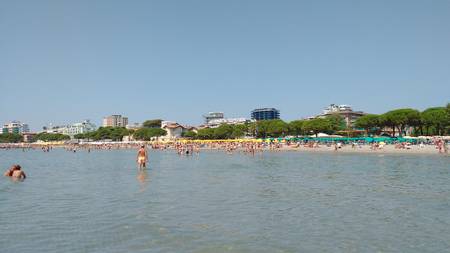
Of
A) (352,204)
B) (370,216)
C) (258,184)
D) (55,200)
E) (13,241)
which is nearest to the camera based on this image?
(13,241)

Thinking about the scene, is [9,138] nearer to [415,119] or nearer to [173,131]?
[173,131]

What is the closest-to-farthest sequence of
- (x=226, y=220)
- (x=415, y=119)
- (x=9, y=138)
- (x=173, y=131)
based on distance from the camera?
(x=226, y=220) → (x=415, y=119) → (x=173, y=131) → (x=9, y=138)

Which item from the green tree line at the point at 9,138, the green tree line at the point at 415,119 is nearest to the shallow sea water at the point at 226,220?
the green tree line at the point at 415,119

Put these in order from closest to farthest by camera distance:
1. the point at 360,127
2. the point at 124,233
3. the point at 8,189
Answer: the point at 124,233 → the point at 8,189 → the point at 360,127

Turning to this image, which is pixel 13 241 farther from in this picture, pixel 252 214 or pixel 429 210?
pixel 429 210

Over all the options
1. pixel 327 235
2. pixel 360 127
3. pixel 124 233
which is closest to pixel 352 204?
pixel 327 235

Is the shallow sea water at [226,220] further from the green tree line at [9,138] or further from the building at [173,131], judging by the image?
the green tree line at [9,138]

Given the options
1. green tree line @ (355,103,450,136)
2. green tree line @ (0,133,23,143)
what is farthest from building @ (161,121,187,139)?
green tree line @ (0,133,23,143)

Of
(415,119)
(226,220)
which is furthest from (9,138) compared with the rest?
Result: (226,220)

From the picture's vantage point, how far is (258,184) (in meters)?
17.5

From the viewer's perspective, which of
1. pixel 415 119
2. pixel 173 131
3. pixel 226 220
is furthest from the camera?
pixel 173 131

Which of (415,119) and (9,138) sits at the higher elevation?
(9,138)

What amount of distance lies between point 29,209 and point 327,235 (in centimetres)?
777

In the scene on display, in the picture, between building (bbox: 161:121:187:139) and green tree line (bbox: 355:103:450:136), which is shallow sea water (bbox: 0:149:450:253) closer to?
green tree line (bbox: 355:103:450:136)
